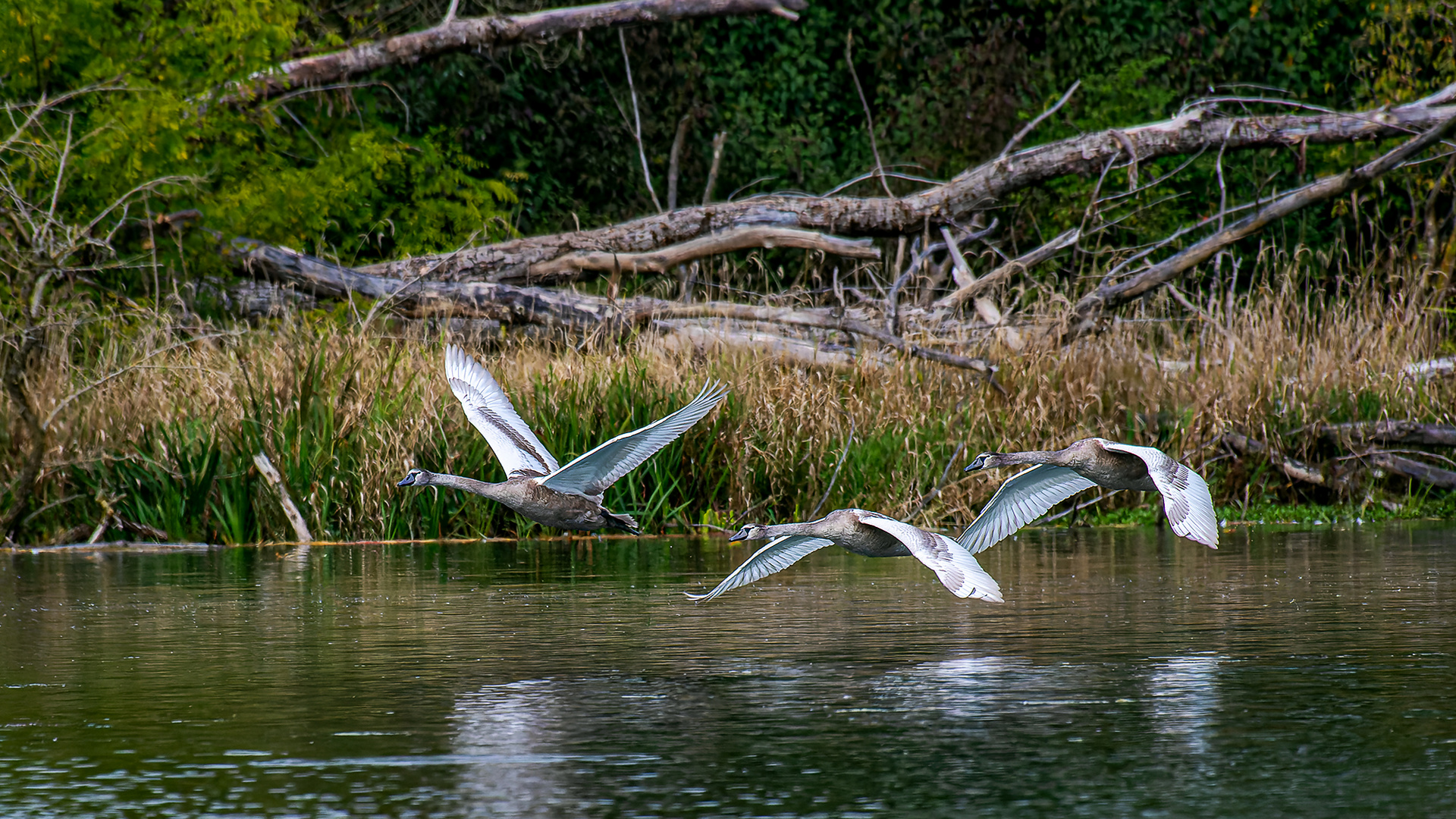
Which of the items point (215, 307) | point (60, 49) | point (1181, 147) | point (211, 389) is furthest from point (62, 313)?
point (1181, 147)

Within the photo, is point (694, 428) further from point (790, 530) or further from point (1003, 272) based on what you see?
point (790, 530)

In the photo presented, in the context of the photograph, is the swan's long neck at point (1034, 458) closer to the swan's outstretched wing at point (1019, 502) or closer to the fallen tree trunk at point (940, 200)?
the swan's outstretched wing at point (1019, 502)

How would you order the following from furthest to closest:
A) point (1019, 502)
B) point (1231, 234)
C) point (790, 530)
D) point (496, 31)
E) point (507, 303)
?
1. point (496, 31)
2. point (1231, 234)
3. point (507, 303)
4. point (1019, 502)
5. point (790, 530)

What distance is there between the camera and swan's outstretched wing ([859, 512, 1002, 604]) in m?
6.72

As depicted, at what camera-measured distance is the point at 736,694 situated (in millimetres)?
6168

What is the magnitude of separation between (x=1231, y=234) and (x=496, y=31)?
9719 millimetres

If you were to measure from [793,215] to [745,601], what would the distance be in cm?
1013

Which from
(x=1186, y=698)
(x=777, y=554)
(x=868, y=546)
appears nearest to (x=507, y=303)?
(x=777, y=554)

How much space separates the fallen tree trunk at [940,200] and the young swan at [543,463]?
7.92 meters

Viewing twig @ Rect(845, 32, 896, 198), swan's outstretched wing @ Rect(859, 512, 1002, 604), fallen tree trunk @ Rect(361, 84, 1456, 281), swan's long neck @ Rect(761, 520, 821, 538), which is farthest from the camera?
twig @ Rect(845, 32, 896, 198)

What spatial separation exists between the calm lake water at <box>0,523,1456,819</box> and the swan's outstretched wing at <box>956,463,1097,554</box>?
36cm

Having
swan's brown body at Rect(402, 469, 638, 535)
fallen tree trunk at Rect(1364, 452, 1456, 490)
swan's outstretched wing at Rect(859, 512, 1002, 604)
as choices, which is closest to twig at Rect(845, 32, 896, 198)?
fallen tree trunk at Rect(1364, 452, 1456, 490)

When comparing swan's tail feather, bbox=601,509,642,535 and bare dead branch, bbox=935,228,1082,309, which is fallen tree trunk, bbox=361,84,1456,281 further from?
swan's tail feather, bbox=601,509,642,535

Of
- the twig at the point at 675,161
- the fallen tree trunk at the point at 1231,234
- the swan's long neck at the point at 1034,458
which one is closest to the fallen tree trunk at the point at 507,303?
the fallen tree trunk at the point at 1231,234
